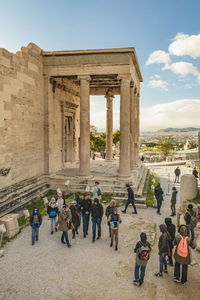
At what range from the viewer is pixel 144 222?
10.1 meters

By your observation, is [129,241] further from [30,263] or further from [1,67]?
[1,67]

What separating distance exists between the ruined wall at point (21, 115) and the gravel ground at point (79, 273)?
4749mm

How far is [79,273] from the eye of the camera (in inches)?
250

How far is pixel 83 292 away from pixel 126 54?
12.7m

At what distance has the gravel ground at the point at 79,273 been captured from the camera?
5.54 metres

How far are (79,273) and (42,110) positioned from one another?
433 inches

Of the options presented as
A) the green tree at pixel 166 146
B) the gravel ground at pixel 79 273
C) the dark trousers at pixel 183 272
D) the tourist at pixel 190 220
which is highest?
the green tree at pixel 166 146

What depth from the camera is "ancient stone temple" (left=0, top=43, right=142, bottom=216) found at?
37.8 ft

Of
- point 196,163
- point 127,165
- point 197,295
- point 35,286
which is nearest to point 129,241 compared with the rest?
point 197,295

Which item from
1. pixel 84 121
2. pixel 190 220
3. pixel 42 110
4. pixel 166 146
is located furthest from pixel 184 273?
pixel 166 146

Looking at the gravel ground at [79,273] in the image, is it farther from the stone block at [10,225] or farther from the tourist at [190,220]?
the tourist at [190,220]

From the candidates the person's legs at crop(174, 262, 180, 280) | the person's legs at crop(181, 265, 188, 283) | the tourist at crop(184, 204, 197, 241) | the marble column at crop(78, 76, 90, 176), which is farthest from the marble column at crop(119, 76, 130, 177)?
the person's legs at crop(181, 265, 188, 283)

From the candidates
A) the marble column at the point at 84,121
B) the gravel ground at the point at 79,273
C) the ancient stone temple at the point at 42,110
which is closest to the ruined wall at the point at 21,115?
the ancient stone temple at the point at 42,110

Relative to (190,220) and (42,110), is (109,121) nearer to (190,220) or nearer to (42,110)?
(42,110)
